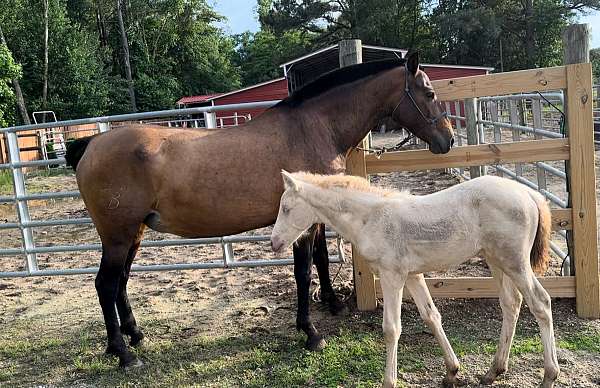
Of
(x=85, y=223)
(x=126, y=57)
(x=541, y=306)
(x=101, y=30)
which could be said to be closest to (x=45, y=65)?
(x=126, y=57)

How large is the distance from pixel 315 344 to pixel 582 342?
1.76 m

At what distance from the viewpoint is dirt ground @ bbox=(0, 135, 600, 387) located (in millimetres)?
3107

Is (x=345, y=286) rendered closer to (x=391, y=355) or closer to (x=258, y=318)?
(x=258, y=318)

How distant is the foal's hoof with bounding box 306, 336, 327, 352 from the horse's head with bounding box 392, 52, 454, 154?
1.57 metres

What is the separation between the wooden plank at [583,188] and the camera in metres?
3.43

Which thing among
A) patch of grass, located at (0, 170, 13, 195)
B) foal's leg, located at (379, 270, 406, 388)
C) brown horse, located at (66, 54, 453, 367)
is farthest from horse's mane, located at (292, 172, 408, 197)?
patch of grass, located at (0, 170, 13, 195)

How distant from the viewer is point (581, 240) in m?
3.54

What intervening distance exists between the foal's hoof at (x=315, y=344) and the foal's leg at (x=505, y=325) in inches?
42.7

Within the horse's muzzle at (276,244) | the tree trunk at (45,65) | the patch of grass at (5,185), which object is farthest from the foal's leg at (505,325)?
the tree trunk at (45,65)

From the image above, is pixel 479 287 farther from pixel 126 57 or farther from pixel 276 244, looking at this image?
pixel 126 57

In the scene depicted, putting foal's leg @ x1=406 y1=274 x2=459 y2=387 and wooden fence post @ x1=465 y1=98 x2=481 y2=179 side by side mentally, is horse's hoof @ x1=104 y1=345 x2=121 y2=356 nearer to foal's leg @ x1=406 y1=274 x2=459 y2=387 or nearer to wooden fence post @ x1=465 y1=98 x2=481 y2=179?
foal's leg @ x1=406 y1=274 x2=459 y2=387

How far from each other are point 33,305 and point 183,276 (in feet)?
4.98

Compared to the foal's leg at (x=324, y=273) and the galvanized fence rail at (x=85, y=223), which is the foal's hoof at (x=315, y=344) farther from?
the galvanized fence rail at (x=85, y=223)

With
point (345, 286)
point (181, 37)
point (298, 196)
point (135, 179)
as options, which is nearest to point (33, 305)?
point (135, 179)
